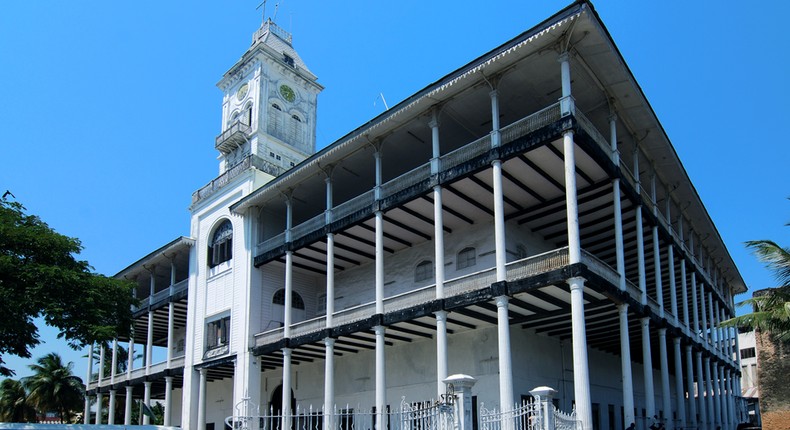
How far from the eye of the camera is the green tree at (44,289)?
2039 cm

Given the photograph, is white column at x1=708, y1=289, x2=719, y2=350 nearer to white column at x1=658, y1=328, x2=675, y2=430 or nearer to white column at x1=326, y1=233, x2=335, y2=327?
white column at x1=658, y1=328, x2=675, y2=430

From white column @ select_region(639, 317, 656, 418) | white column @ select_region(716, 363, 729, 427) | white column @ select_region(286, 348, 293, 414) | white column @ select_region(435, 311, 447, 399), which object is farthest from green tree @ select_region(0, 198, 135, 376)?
white column @ select_region(716, 363, 729, 427)

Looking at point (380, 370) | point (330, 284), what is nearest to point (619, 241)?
point (380, 370)

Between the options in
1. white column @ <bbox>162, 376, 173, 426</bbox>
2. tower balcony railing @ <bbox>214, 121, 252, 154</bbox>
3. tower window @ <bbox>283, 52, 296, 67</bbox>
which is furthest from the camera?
tower window @ <bbox>283, 52, 296, 67</bbox>

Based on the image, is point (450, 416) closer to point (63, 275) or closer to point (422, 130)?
point (63, 275)

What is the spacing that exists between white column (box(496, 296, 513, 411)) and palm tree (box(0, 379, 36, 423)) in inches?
1759

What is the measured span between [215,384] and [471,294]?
77.5 feet

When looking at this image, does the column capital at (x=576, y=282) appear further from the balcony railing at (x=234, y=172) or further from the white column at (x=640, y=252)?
the balcony railing at (x=234, y=172)

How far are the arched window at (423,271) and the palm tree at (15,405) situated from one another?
1468 inches

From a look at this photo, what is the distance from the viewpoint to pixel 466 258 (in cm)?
2855

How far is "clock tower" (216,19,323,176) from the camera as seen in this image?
1645 inches

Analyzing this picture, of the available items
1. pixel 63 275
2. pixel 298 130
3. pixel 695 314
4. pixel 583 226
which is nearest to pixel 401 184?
pixel 583 226

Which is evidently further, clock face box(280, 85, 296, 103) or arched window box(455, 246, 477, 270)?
clock face box(280, 85, 296, 103)

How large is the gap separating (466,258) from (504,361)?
8671 mm
